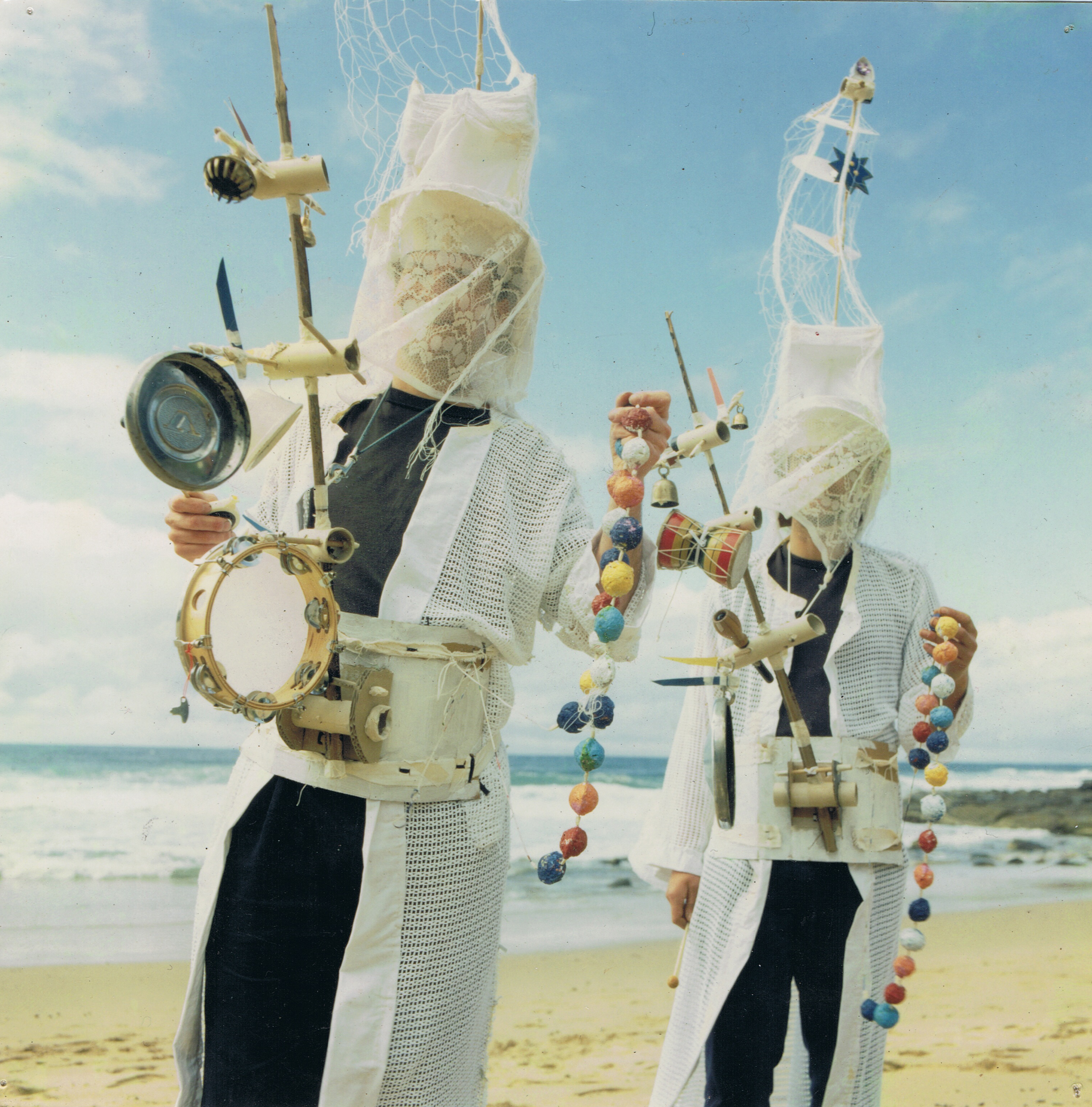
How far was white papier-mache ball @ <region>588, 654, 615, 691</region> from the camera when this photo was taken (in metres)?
1.64

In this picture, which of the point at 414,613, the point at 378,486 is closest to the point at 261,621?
the point at 414,613

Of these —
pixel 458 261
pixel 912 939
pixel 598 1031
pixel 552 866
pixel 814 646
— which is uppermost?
pixel 458 261

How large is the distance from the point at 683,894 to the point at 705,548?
143cm

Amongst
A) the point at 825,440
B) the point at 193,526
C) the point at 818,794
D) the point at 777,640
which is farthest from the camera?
the point at 825,440

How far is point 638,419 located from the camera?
1742mm

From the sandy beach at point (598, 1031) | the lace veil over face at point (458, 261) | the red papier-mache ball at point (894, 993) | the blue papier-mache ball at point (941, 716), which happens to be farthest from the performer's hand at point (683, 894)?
the sandy beach at point (598, 1031)

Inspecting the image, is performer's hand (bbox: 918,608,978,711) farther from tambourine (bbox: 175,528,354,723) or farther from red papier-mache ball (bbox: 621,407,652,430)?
tambourine (bbox: 175,528,354,723)

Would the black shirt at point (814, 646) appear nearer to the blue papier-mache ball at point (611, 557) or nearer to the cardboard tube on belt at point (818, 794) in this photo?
the cardboard tube on belt at point (818, 794)

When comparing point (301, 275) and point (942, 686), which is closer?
point (301, 275)

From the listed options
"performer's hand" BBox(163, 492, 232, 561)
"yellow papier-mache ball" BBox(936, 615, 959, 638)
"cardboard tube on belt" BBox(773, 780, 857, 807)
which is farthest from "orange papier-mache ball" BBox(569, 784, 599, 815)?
"yellow papier-mache ball" BBox(936, 615, 959, 638)

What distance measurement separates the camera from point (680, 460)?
1.73m

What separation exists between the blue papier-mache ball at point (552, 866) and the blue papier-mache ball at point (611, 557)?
0.52 m

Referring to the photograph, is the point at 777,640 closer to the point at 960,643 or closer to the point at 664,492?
the point at 664,492

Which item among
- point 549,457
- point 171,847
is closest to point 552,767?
point 171,847
